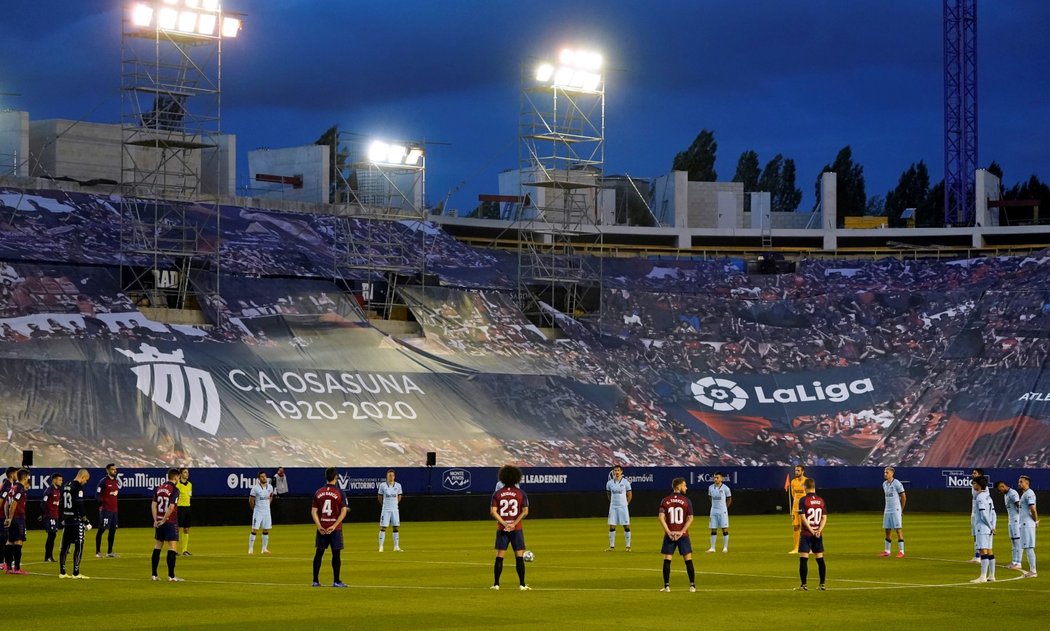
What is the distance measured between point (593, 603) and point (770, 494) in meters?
36.1

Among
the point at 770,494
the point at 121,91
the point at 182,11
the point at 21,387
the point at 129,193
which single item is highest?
the point at 182,11

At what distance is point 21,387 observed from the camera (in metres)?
53.8

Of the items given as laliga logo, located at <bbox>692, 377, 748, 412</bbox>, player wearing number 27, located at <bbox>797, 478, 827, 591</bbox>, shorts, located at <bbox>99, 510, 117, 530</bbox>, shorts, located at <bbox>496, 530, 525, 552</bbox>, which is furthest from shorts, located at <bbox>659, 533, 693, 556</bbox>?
laliga logo, located at <bbox>692, 377, 748, 412</bbox>

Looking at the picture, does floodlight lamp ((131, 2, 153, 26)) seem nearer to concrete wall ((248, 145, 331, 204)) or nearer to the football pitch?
concrete wall ((248, 145, 331, 204))

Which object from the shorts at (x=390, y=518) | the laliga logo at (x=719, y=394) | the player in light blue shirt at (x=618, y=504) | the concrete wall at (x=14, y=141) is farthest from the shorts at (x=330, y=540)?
the concrete wall at (x=14, y=141)

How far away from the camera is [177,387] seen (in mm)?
56688

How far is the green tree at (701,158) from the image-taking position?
11544 centimetres

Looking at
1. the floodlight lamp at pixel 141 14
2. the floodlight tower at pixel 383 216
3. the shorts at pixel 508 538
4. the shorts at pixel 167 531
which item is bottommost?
the shorts at pixel 167 531

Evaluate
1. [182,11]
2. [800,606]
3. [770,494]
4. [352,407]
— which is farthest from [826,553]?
[182,11]

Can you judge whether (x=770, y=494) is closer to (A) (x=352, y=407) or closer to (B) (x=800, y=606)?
(A) (x=352, y=407)

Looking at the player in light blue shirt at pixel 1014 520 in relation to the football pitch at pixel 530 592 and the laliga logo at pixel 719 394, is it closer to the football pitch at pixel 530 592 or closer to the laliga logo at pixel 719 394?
the football pitch at pixel 530 592

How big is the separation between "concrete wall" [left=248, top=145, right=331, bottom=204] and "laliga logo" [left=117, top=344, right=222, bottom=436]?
21.1 m

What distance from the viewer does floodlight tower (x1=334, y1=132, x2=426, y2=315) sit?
229ft

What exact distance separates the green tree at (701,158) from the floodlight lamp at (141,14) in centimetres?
5955
